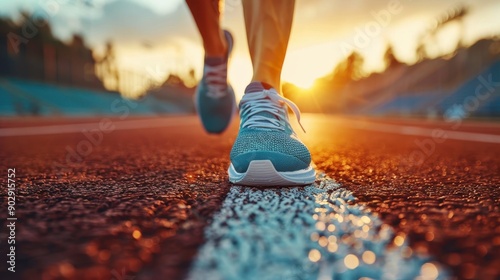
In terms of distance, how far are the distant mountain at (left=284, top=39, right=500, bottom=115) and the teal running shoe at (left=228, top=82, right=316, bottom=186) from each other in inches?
585

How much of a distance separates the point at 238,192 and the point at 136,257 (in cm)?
42

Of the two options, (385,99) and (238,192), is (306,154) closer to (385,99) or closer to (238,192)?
(238,192)

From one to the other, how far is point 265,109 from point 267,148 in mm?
214

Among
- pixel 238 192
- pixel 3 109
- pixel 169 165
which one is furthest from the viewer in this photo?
pixel 3 109

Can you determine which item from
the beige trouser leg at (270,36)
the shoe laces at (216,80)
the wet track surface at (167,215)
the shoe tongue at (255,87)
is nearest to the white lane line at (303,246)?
the wet track surface at (167,215)

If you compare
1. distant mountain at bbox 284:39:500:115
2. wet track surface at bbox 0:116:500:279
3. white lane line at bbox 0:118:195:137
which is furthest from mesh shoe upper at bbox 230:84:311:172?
distant mountain at bbox 284:39:500:115

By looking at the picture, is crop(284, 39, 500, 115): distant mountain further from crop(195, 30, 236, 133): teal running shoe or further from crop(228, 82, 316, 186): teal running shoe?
crop(228, 82, 316, 186): teal running shoe

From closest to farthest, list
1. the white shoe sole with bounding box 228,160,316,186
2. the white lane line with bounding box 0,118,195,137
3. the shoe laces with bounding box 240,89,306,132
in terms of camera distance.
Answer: the white shoe sole with bounding box 228,160,316,186, the shoe laces with bounding box 240,89,306,132, the white lane line with bounding box 0,118,195,137

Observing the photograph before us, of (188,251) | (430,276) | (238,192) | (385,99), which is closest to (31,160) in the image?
(238,192)

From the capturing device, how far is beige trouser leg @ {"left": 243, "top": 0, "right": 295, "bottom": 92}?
1.34m

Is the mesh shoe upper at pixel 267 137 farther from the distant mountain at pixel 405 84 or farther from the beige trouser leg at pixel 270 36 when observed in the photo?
the distant mountain at pixel 405 84

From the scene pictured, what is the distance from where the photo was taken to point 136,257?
0.49m

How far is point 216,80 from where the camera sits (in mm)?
2312

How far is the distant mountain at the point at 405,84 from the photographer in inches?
1090
